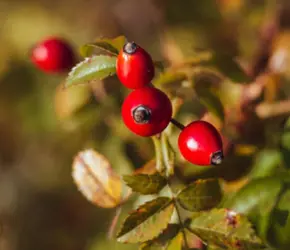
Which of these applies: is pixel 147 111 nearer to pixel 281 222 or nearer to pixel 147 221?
pixel 147 221

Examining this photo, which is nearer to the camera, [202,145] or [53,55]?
[202,145]

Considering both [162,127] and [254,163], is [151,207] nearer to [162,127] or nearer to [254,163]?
[162,127]

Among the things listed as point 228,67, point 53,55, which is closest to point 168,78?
point 228,67

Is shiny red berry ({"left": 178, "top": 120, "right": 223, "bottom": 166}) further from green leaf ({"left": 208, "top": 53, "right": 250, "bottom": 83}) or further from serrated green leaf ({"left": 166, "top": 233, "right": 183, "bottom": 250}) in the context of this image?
green leaf ({"left": 208, "top": 53, "right": 250, "bottom": 83})

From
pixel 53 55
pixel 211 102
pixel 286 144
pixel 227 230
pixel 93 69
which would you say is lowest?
pixel 286 144

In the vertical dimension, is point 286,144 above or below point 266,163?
above

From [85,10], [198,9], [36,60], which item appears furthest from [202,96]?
[85,10]

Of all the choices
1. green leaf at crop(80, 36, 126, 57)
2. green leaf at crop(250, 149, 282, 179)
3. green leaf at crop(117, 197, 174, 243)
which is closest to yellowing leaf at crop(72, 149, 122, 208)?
green leaf at crop(117, 197, 174, 243)
